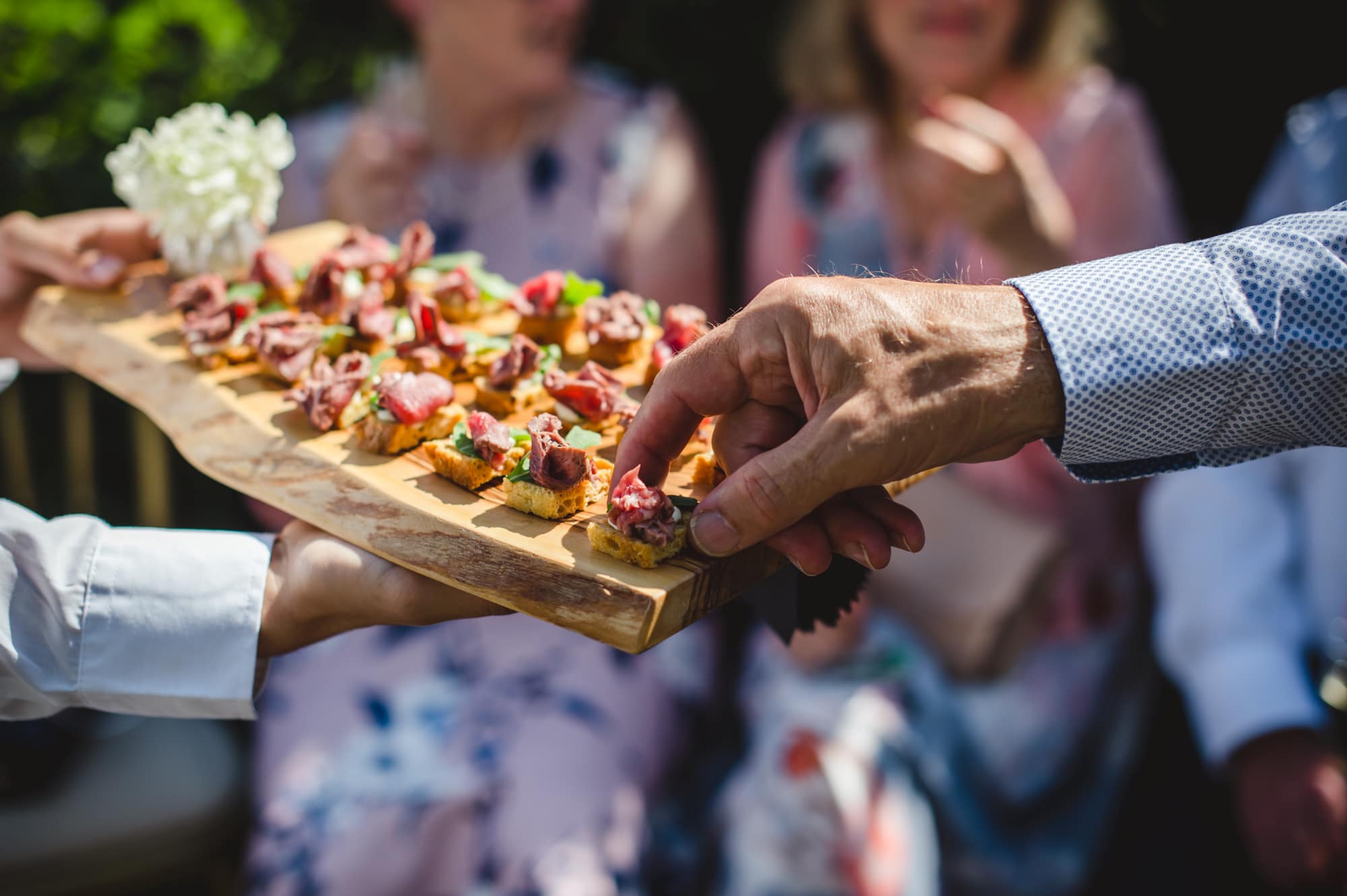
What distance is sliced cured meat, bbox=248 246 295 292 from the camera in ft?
4.94

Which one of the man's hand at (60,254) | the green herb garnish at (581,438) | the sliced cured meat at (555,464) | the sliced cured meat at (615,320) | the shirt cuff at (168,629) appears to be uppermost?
the sliced cured meat at (615,320)

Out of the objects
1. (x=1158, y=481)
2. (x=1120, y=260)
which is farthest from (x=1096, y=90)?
(x=1120, y=260)

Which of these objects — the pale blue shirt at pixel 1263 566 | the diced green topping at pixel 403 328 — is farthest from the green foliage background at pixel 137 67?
the pale blue shirt at pixel 1263 566

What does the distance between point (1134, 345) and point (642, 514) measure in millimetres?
534

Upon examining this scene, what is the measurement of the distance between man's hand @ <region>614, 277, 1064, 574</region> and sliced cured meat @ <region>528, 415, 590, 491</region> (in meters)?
0.05

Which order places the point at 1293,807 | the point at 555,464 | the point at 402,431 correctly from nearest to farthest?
the point at 555,464
the point at 402,431
the point at 1293,807

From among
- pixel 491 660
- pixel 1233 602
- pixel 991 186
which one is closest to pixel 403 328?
pixel 491 660

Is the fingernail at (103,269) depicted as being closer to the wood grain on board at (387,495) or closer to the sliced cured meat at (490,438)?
the wood grain on board at (387,495)

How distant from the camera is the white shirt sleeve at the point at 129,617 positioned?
1.08 m

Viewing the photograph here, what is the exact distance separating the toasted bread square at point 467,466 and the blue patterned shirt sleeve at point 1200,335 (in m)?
0.59

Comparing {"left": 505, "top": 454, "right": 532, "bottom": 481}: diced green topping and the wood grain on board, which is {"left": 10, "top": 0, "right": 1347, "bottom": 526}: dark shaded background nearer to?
the wood grain on board

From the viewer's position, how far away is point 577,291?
140cm

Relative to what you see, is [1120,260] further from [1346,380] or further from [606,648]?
[606,648]

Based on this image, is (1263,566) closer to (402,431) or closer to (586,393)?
(586,393)
